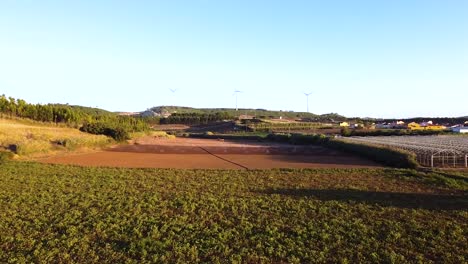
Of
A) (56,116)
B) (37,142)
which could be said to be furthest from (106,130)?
(37,142)

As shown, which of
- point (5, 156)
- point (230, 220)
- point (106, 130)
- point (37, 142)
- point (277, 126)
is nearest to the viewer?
point (230, 220)

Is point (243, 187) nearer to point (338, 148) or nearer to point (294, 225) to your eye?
point (294, 225)

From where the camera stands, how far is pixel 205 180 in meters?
20.9

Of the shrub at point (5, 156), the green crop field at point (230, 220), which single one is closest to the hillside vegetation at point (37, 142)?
the shrub at point (5, 156)

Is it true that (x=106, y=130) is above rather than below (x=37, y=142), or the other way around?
above

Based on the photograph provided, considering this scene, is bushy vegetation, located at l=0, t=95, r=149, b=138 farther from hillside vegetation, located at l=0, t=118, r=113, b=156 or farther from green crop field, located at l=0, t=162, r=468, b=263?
green crop field, located at l=0, t=162, r=468, b=263

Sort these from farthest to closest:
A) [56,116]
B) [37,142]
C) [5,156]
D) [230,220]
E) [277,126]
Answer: [277,126], [56,116], [37,142], [5,156], [230,220]

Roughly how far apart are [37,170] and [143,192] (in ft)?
32.1

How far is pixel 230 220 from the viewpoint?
40.2ft

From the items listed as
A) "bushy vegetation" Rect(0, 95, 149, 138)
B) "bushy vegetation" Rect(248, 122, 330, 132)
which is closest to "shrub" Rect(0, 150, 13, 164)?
"bushy vegetation" Rect(0, 95, 149, 138)

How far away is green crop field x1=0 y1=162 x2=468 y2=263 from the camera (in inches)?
372

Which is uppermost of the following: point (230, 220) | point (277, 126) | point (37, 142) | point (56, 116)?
point (56, 116)

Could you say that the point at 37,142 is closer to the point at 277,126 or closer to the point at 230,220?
the point at 230,220

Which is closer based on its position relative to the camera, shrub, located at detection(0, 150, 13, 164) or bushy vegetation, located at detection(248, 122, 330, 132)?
shrub, located at detection(0, 150, 13, 164)
